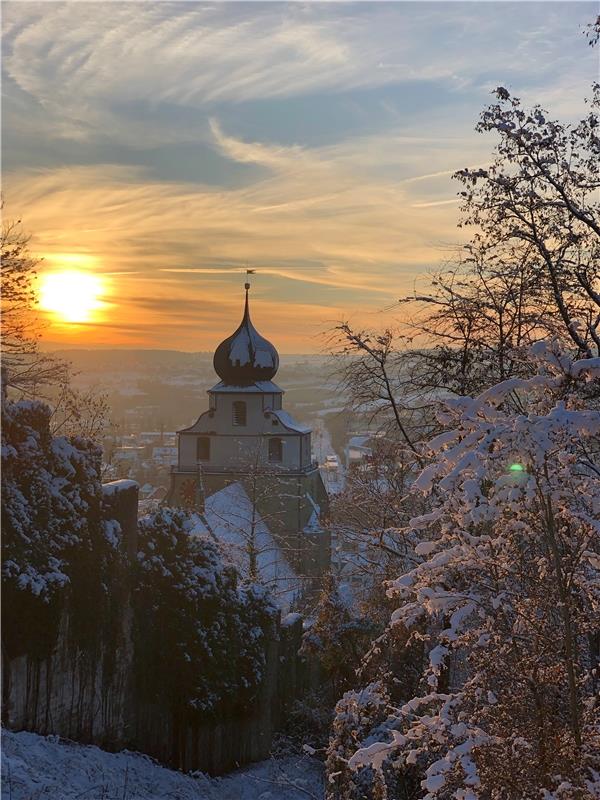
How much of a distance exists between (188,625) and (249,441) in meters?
28.7

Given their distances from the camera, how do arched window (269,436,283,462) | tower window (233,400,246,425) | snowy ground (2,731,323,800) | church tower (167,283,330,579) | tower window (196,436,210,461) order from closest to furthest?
snowy ground (2,731,323,800)
church tower (167,283,330,579)
arched window (269,436,283,462)
tower window (233,400,246,425)
tower window (196,436,210,461)

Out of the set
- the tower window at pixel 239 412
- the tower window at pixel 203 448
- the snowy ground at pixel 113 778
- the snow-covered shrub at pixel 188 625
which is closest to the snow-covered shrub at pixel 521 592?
the snowy ground at pixel 113 778

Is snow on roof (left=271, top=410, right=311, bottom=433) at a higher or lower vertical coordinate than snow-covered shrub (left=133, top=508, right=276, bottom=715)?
higher

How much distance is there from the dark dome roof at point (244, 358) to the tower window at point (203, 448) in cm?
318

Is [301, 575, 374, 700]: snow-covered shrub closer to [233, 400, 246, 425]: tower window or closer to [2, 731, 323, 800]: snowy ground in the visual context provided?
[2, 731, 323, 800]: snowy ground

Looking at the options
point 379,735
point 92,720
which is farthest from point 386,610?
point 92,720

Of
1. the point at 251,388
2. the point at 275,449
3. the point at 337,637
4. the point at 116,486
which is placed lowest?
the point at 337,637

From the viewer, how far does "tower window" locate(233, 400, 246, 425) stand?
4091 centimetres

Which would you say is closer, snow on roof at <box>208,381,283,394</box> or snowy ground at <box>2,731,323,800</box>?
snowy ground at <box>2,731,323,800</box>

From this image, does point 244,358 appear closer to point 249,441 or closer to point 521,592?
point 249,441

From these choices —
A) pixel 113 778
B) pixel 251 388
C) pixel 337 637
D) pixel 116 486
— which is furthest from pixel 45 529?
pixel 251 388

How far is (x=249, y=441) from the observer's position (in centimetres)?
4062

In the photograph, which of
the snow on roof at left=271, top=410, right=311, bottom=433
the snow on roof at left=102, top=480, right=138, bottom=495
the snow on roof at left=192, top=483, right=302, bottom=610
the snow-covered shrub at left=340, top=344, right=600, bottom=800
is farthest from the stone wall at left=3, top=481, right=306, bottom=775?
the snow on roof at left=271, top=410, right=311, bottom=433

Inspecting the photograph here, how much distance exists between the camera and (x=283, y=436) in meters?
40.7
